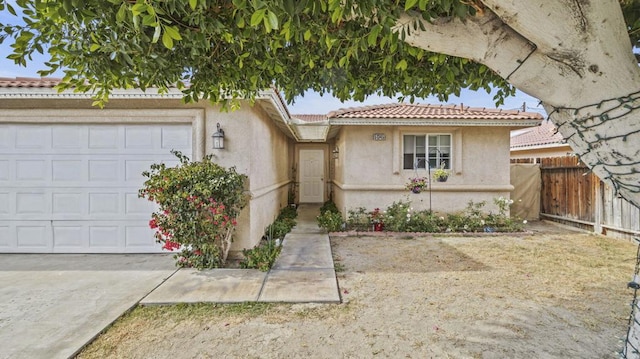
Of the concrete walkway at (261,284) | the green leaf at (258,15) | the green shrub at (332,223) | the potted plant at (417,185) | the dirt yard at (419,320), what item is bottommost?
the dirt yard at (419,320)

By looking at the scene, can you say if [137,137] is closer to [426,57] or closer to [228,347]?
[228,347]

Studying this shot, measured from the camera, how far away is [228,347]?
2.91m

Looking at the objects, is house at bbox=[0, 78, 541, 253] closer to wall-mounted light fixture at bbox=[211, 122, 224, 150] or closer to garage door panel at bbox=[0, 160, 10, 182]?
garage door panel at bbox=[0, 160, 10, 182]

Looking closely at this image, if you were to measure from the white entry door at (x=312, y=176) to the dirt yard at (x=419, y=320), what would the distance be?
919 cm

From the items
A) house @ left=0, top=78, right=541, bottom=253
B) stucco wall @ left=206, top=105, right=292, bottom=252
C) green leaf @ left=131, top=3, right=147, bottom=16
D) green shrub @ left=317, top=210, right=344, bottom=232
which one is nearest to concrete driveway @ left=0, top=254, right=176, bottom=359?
house @ left=0, top=78, right=541, bottom=253

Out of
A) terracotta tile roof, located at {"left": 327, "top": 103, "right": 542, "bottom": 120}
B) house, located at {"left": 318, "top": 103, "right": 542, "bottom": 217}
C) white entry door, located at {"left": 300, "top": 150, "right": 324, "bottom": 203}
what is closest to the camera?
terracotta tile roof, located at {"left": 327, "top": 103, "right": 542, "bottom": 120}

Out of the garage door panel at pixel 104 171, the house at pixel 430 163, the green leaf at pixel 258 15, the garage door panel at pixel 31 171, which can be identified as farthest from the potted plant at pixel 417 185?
the garage door panel at pixel 31 171

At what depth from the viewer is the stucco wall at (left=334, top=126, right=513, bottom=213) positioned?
8664 mm

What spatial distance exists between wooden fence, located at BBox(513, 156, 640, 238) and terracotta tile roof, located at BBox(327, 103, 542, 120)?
205 centimetres

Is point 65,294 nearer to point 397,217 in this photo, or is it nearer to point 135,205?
point 135,205

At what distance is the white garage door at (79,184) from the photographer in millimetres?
5809

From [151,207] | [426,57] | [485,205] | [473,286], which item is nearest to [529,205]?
[485,205]

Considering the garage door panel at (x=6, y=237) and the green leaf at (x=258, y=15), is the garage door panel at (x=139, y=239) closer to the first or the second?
the garage door panel at (x=6, y=237)

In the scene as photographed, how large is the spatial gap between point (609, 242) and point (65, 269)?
36.3ft
